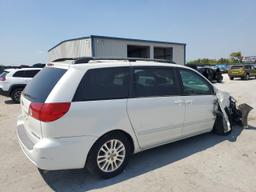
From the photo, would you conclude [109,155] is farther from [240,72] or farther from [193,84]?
[240,72]

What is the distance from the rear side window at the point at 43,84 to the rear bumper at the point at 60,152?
1.92 ft

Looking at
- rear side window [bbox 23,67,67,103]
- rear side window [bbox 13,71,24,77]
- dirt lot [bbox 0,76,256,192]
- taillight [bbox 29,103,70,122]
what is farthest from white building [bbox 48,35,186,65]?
taillight [bbox 29,103,70,122]

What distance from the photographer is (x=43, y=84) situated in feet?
10.8

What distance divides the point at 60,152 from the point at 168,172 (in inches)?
66.2

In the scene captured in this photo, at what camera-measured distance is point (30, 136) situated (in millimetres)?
3262

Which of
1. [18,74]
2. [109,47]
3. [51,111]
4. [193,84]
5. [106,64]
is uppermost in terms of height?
[109,47]

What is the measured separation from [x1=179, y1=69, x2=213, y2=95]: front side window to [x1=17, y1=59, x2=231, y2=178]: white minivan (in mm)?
38

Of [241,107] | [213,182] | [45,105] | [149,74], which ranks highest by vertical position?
[149,74]

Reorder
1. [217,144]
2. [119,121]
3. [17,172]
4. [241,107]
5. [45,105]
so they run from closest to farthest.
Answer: [45,105] < [119,121] < [17,172] < [217,144] < [241,107]

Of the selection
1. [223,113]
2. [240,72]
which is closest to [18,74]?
[223,113]

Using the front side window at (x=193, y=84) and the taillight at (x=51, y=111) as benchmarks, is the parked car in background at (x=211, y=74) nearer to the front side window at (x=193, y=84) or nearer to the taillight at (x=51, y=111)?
the front side window at (x=193, y=84)

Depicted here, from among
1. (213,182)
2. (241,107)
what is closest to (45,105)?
(213,182)

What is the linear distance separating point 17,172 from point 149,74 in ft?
8.73

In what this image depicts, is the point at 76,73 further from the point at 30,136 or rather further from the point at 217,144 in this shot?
the point at 217,144
